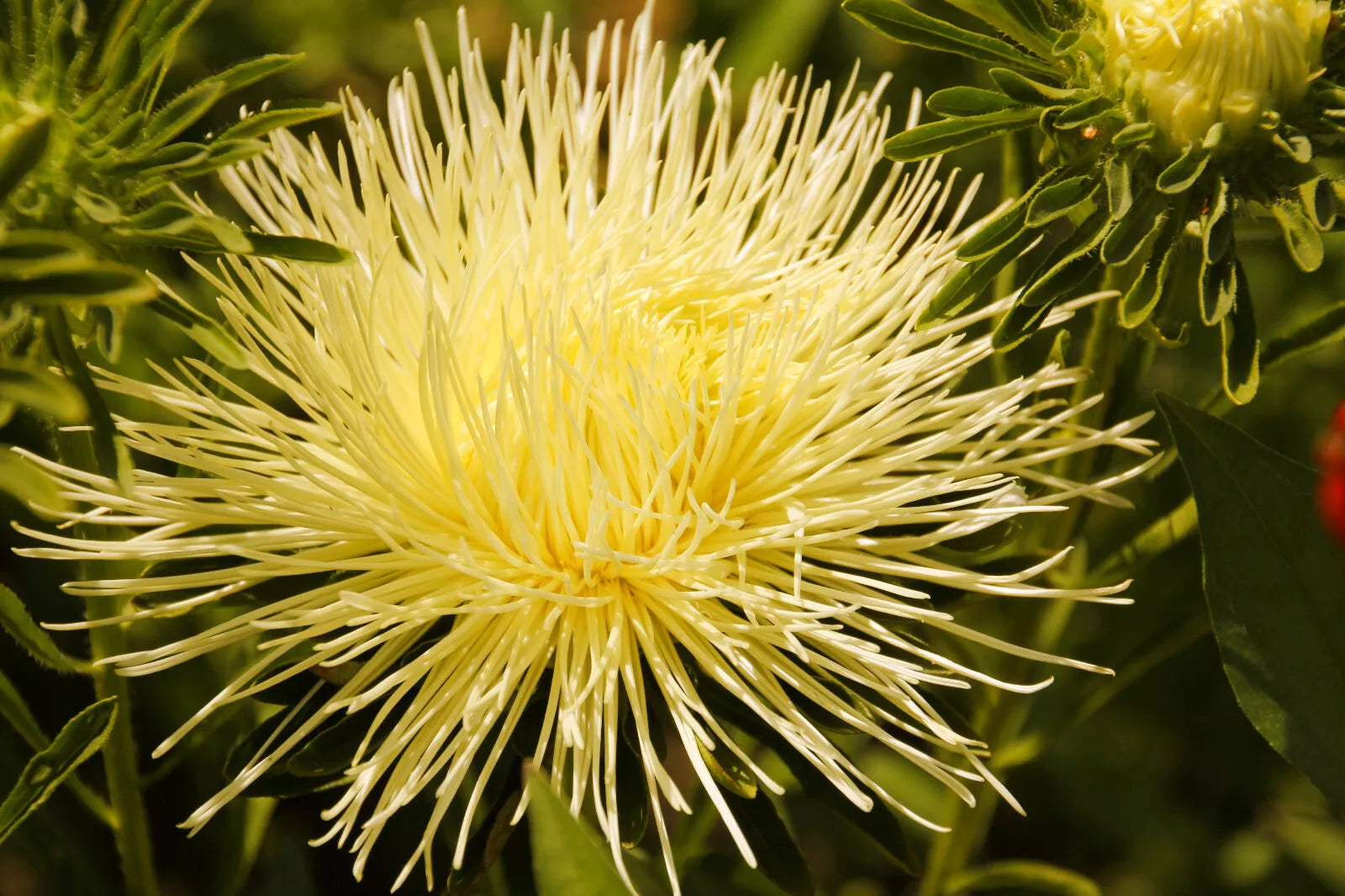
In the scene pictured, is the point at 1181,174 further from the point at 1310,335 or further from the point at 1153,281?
the point at 1310,335

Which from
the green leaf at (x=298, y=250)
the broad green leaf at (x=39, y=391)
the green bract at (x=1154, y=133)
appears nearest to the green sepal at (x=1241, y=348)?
the green bract at (x=1154, y=133)

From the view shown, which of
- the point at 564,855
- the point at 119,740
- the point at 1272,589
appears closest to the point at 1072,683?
the point at 1272,589

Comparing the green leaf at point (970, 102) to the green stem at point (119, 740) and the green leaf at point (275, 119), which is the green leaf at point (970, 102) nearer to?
the green leaf at point (275, 119)

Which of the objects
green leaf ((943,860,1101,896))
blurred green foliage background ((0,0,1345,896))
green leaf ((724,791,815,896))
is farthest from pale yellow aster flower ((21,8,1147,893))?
blurred green foliage background ((0,0,1345,896))

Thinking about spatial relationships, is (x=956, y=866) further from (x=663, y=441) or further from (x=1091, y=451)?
(x=663, y=441)

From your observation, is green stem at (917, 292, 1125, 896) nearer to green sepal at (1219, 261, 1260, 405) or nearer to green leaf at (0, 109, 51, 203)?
green sepal at (1219, 261, 1260, 405)
